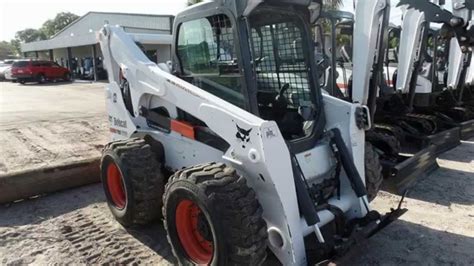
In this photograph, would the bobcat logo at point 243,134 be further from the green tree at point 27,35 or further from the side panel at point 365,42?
the green tree at point 27,35

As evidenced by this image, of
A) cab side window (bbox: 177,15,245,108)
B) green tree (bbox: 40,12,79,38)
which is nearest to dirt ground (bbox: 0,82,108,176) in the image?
cab side window (bbox: 177,15,245,108)

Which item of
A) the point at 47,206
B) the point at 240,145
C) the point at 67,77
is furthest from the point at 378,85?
the point at 67,77

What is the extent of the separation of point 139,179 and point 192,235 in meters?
0.92

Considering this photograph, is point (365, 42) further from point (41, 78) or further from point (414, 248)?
point (41, 78)

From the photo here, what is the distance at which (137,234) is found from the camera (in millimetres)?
4406

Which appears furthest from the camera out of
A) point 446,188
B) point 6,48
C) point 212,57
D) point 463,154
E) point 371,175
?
point 6,48

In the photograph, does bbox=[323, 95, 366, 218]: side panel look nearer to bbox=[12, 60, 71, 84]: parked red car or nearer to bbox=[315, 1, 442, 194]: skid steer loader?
bbox=[315, 1, 442, 194]: skid steer loader

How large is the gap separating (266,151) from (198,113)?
866 millimetres

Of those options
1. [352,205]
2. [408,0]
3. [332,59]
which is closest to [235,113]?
[352,205]

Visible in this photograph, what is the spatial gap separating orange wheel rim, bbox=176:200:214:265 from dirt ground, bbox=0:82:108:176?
2.90m

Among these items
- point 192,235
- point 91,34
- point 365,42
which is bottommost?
point 192,235

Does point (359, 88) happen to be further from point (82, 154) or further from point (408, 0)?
point (82, 154)

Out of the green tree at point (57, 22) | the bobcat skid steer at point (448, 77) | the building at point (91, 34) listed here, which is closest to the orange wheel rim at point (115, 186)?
the bobcat skid steer at point (448, 77)

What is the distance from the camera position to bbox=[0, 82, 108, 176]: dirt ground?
7.01 m
